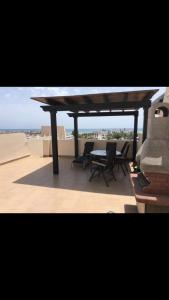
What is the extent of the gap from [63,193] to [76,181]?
948 mm

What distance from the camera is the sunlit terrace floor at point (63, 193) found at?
3113mm

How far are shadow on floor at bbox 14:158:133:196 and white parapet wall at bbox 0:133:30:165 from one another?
2.22m

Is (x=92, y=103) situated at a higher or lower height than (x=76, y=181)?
higher

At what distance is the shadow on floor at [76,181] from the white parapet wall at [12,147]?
222 centimetres

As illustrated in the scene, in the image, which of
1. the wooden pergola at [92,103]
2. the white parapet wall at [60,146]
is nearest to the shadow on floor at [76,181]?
the wooden pergola at [92,103]

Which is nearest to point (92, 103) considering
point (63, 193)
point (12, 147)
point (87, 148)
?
point (87, 148)

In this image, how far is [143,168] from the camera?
7.42 ft

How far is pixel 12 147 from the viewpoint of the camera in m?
7.68

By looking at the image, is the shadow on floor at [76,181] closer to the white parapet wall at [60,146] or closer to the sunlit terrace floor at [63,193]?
the sunlit terrace floor at [63,193]

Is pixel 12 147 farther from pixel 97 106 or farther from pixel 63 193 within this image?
pixel 63 193

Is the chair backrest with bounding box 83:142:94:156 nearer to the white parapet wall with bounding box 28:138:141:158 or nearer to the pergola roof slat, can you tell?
the white parapet wall with bounding box 28:138:141:158

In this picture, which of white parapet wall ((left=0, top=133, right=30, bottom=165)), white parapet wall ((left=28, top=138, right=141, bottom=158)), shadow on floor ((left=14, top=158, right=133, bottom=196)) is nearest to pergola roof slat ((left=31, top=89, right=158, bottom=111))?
shadow on floor ((left=14, top=158, right=133, bottom=196))
